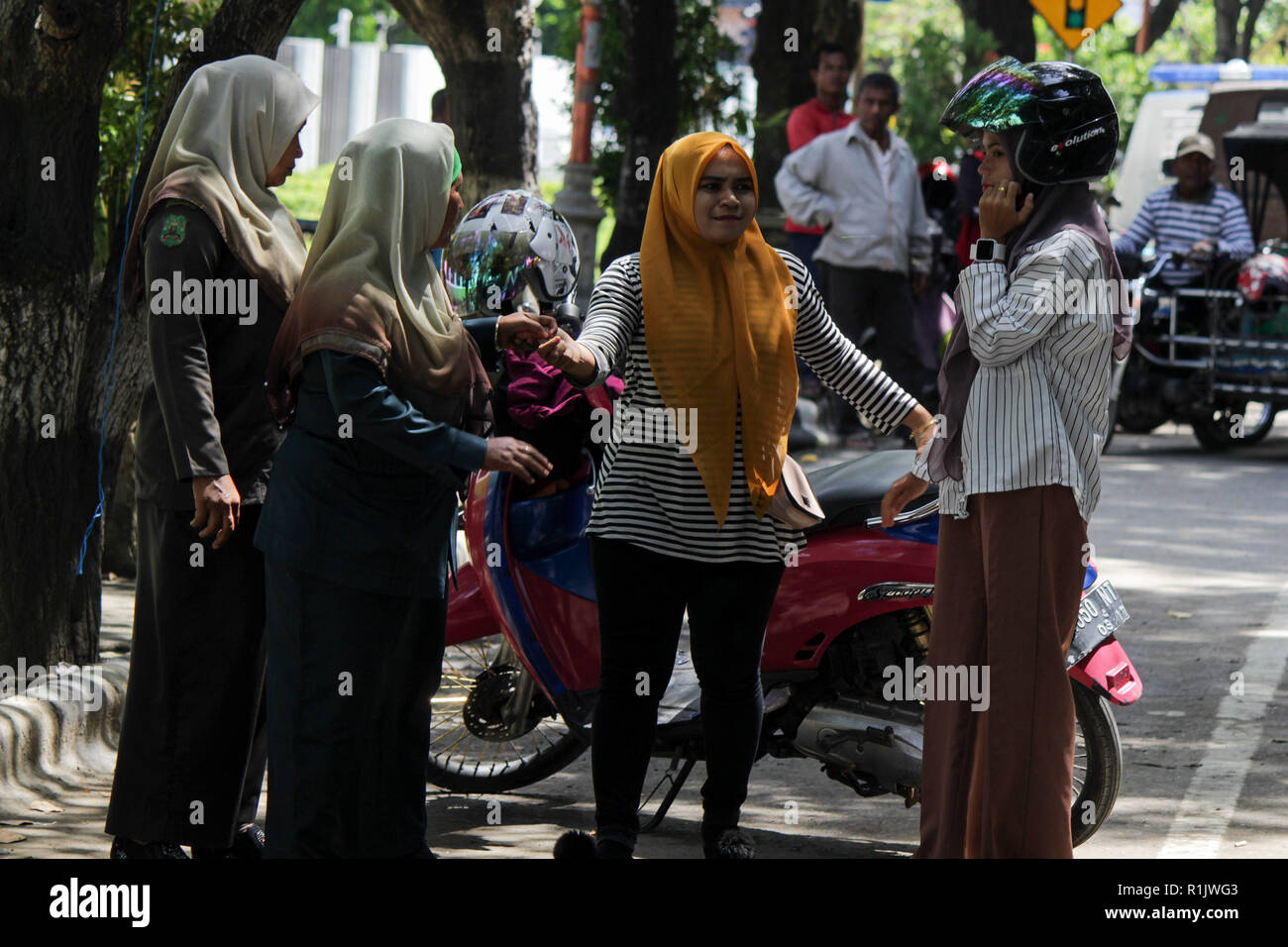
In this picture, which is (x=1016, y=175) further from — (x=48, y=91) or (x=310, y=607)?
(x=48, y=91)

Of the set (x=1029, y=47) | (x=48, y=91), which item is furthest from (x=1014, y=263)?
(x=1029, y=47)

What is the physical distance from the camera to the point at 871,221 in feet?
36.0

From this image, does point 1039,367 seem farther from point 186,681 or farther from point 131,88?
point 131,88

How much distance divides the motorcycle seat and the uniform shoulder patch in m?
1.72

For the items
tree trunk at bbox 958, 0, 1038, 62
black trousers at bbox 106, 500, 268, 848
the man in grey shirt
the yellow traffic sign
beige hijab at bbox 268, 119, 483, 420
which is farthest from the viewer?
tree trunk at bbox 958, 0, 1038, 62

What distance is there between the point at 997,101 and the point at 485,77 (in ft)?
17.9

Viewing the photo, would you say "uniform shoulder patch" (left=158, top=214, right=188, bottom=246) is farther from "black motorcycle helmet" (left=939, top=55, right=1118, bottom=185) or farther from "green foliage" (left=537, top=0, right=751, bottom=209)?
"green foliage" (left=537, top=0, right=751, bottom=209)

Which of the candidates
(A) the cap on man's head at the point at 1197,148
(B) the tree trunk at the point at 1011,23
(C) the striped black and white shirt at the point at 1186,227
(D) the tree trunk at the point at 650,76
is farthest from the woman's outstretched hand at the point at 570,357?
(B) the tree trunk at the point at 1011,23

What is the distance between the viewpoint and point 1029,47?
18250 mm

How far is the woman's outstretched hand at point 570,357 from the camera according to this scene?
391cm

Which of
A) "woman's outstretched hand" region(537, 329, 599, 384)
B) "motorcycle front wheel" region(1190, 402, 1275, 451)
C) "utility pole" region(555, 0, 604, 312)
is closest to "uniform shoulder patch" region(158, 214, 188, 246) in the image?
"woman's outstretched hand" region(537, 329, 599, 384)

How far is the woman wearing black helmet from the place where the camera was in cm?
393

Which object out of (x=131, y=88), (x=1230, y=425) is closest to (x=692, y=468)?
(x=131, y=88)
